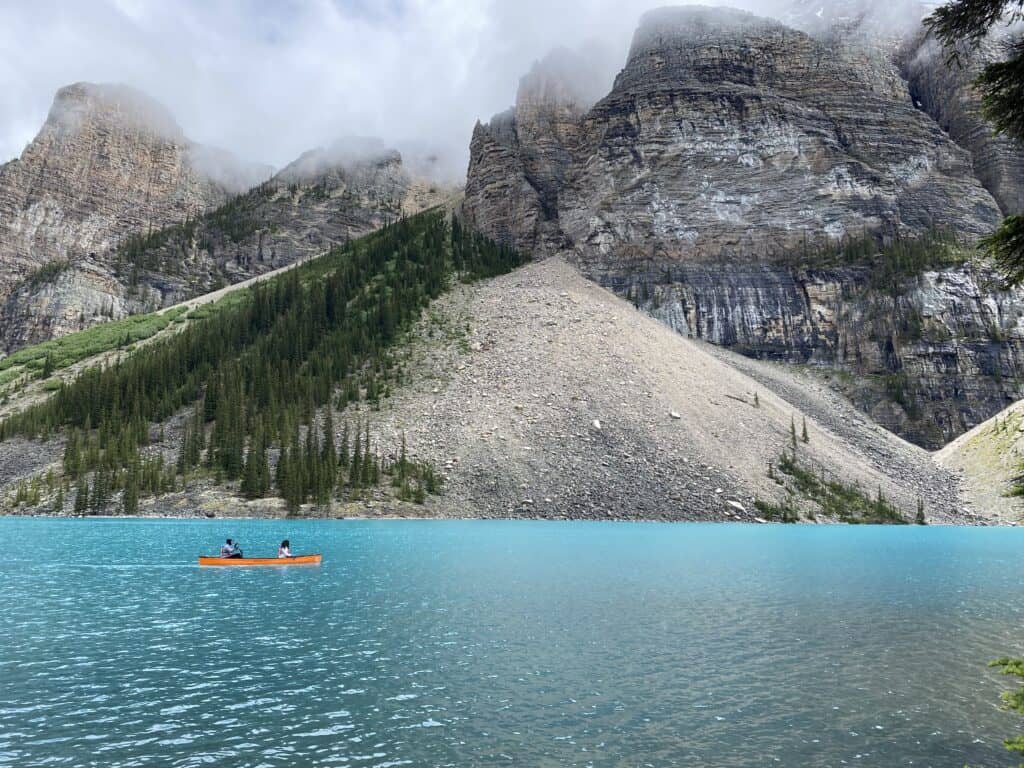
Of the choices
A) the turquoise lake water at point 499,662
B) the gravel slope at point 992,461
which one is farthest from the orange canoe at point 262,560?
the gravel slope at point 992,461

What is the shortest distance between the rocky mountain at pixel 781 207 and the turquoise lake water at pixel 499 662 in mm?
98378

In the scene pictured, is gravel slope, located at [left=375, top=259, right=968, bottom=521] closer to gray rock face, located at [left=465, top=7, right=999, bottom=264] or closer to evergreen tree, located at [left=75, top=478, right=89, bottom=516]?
gray rock face, located at [left=465, top=7, right=999, bottom=264]

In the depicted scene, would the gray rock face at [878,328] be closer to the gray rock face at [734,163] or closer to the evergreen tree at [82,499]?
the gray rock face at [734,163]

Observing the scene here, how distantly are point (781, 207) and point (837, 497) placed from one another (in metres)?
78.7

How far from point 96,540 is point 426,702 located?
4876 centimetres

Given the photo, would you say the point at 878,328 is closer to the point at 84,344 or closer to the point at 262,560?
the point at 262,560

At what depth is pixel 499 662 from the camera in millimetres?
22703

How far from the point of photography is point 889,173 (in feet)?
501

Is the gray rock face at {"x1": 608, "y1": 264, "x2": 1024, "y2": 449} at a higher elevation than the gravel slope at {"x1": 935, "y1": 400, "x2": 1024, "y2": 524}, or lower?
higher

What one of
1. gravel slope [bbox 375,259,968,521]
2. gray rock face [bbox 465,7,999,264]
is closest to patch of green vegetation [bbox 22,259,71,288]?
gray rock face [bbox 465,7,999,264]

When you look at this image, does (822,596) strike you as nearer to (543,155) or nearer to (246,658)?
(246,658)

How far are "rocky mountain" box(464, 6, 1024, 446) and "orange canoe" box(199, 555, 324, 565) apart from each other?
10917 cm

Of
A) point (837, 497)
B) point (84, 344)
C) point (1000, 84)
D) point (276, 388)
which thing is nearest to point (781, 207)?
point (837, 497)

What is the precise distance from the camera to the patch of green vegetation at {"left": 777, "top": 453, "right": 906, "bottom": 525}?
89938 millimetres
